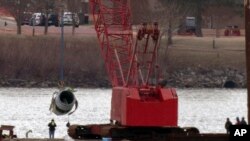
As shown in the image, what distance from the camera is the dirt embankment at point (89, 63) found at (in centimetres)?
15488

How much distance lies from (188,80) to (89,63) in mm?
13325

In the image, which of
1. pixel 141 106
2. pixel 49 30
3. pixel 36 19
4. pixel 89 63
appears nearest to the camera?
pixel 141 106

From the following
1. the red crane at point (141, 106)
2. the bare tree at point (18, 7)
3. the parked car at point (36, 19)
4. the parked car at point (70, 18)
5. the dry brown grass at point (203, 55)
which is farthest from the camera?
the bare tree at point (18, 7)

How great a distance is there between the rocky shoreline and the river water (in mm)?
4684

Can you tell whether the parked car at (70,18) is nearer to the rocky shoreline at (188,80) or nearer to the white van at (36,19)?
the white van at (36,19)

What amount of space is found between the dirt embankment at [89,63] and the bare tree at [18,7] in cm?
292

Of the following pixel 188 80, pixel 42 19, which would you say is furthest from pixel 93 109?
pixel 42 19

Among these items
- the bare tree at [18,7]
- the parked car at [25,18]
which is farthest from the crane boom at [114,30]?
the parked car at [25,18]

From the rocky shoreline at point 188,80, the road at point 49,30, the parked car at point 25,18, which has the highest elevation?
the parked car at point 25,18

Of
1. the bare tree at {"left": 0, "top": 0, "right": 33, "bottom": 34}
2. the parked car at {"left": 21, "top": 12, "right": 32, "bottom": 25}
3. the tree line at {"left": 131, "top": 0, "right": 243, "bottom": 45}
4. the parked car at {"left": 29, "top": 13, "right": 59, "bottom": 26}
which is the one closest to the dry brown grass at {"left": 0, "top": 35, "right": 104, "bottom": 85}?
the parked car at {"left": 29, "top": 13, "right": 59, "bottom": 26}

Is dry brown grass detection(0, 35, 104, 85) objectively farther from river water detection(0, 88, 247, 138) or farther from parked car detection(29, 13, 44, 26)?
river water detection(0, 88, 247, 138)

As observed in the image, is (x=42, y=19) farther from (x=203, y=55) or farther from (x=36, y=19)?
(x=203, y=55)

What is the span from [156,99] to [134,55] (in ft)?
10.2

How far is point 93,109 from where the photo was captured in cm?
11062
